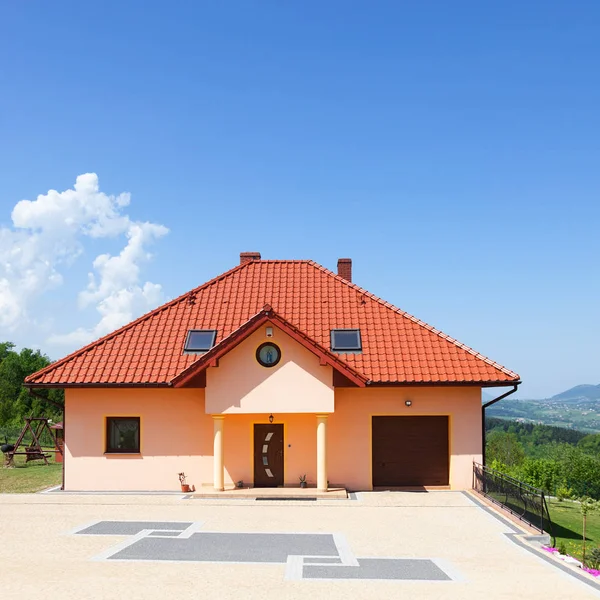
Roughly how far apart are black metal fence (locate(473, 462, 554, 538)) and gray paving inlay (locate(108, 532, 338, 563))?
4.78 meters

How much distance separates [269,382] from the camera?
1850cm

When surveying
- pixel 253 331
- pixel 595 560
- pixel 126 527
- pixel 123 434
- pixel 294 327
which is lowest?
pixel 595 560

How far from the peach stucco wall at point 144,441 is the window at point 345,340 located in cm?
461

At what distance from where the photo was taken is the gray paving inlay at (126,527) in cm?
1373

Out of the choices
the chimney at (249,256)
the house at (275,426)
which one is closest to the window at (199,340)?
the house at (275,426)

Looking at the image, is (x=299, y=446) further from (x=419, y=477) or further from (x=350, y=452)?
(x=419, y=477)

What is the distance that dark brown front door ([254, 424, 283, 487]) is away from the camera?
1952cm

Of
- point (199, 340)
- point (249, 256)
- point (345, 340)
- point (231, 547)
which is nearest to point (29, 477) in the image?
point (199, 340)

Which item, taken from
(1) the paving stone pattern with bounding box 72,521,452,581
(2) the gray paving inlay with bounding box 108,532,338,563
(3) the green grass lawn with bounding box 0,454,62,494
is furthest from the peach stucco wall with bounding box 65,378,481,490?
(2) the gray paving inlay with bounding box 108,532,338,563

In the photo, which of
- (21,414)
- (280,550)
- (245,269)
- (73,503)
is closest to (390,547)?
(280,550)

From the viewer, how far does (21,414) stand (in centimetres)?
6606

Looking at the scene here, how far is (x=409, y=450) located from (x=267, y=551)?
8.83 meters

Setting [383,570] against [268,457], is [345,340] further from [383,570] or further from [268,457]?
[383,570]

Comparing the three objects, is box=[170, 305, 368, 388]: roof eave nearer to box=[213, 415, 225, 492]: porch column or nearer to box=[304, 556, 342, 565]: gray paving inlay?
box=[213, 415, 225, 492]: porch column
